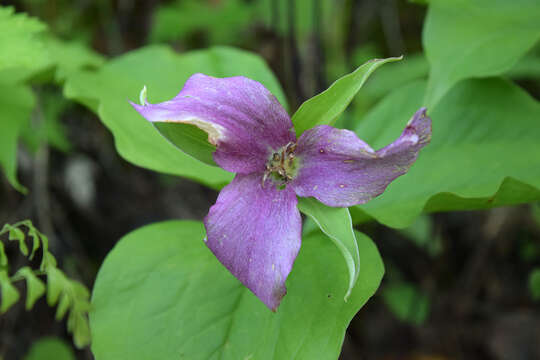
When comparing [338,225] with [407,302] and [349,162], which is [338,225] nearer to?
[349,162]

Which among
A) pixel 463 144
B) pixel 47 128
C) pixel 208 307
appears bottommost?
pixel 47 128

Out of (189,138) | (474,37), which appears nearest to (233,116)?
(189,138)

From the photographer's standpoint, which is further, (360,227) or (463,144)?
(360,227)

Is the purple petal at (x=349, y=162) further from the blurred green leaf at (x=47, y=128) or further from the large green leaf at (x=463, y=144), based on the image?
the blurred green leaf at (x=47, y=128)

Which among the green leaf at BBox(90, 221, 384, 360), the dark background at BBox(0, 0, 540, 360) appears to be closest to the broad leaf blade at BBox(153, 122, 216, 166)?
the green leaf at BBox(90, 221, 384, 360)

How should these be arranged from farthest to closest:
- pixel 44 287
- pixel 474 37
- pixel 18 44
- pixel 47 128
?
pixel 47 128 → pixel 474 37 → pixel 18 44 → pixel 44 287

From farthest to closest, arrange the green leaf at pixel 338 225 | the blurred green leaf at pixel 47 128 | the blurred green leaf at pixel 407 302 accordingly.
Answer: the blurred green leaf at pixel 407 302 → the blurred green leaf at pixel 47 128 → the green leaf at pixel 338 225

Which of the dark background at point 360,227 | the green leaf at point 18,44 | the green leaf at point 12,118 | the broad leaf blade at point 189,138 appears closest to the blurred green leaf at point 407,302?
the dark background at point 360,227

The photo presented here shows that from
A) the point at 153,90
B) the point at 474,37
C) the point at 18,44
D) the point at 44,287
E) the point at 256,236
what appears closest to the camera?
the point at 256,236
